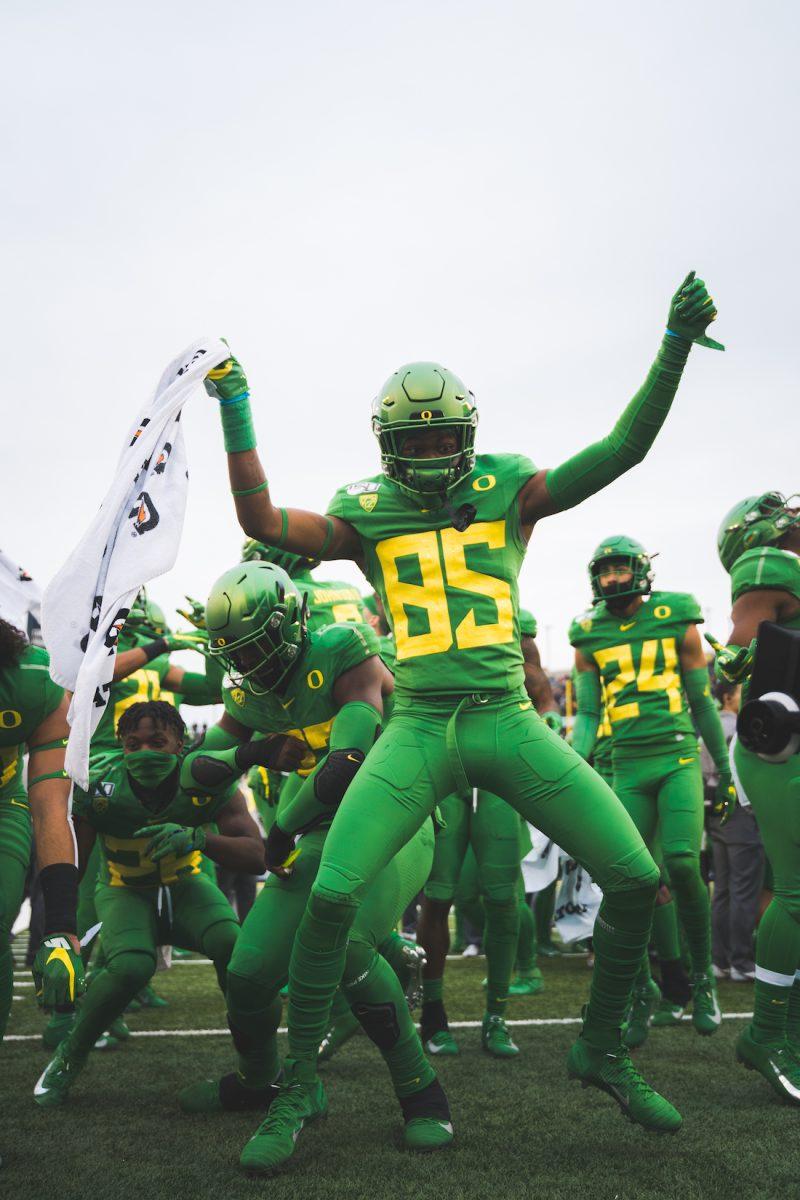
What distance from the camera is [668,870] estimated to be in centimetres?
566

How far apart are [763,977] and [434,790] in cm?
159

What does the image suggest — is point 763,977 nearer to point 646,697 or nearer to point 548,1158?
point 548,1158

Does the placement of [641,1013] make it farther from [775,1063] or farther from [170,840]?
[170,840]

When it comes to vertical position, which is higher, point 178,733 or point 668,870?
point 178,733

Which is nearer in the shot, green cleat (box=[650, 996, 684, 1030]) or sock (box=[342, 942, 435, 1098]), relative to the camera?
sock (box=[342, 942, 435, 1098])

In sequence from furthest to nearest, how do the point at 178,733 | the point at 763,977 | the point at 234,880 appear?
the point at 234,880
the point at 178,733
the point at 763,977

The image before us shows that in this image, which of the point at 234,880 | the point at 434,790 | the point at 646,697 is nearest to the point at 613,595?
the point at 646,697

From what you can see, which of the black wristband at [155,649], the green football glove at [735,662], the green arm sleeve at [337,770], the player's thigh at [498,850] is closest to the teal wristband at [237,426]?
the green arm sleeve at [337,770]

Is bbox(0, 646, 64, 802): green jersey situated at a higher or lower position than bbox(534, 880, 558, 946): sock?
higher

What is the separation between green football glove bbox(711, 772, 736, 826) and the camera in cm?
569

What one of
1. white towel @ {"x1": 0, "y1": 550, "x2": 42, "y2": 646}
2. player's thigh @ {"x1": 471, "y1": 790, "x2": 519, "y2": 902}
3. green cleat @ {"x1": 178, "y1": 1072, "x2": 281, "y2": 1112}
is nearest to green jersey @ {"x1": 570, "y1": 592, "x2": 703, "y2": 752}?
player's thigh @ {"x1": 471, "y1": 790, "x2": 519, "y2": 902}

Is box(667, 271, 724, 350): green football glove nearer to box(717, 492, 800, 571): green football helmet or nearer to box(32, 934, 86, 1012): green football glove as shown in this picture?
box(717, 492, 800, 571): green football helmet

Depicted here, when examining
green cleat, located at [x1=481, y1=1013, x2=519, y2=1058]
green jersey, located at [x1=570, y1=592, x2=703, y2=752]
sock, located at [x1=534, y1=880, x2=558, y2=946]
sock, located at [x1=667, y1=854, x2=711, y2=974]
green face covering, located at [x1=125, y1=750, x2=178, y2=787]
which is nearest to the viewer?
green face covering, located at [x1=125, y1=750, x2=178, y2=787]

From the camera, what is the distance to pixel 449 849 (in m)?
5.77
